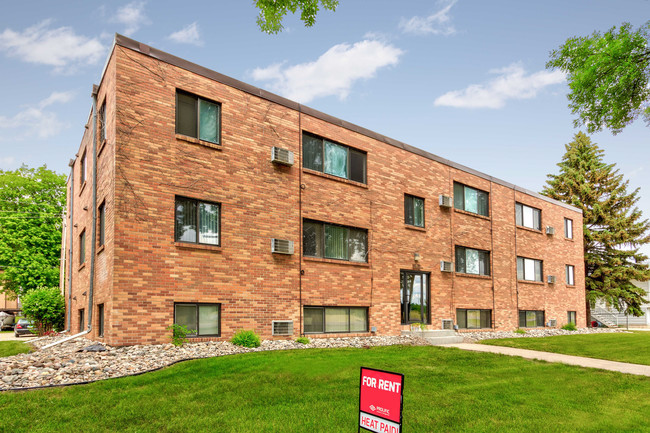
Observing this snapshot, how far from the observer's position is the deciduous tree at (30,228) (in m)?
Answer: 32.2

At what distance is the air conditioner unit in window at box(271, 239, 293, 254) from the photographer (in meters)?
13.8

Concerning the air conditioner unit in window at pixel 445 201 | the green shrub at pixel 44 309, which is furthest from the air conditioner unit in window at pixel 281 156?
the green shrub at pixel 44 309

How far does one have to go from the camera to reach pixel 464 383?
27.2 feet

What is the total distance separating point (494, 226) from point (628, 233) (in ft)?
64.4

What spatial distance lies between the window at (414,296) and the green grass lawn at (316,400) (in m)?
8.00

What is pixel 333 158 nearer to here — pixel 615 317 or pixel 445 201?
pixel 445 201

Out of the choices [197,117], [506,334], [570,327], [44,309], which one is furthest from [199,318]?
[570,327]

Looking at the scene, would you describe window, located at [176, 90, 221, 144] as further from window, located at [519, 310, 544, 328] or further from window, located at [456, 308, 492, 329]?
window, located at [519, 310, 544, 328]

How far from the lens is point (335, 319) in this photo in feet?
51.2

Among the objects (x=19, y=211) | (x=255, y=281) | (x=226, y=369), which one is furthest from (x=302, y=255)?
(x=19, y=211)

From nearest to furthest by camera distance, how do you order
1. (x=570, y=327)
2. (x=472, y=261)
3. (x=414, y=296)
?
(x=414, y=296) → (x=472, y=261) → (x=570, y=327)

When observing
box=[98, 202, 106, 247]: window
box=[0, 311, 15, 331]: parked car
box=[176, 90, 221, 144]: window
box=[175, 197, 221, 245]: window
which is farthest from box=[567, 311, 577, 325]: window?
box=[0, 311, 15, 331]: parked car

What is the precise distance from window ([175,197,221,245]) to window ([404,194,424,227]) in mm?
8334

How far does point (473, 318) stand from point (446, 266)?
3.40 m
